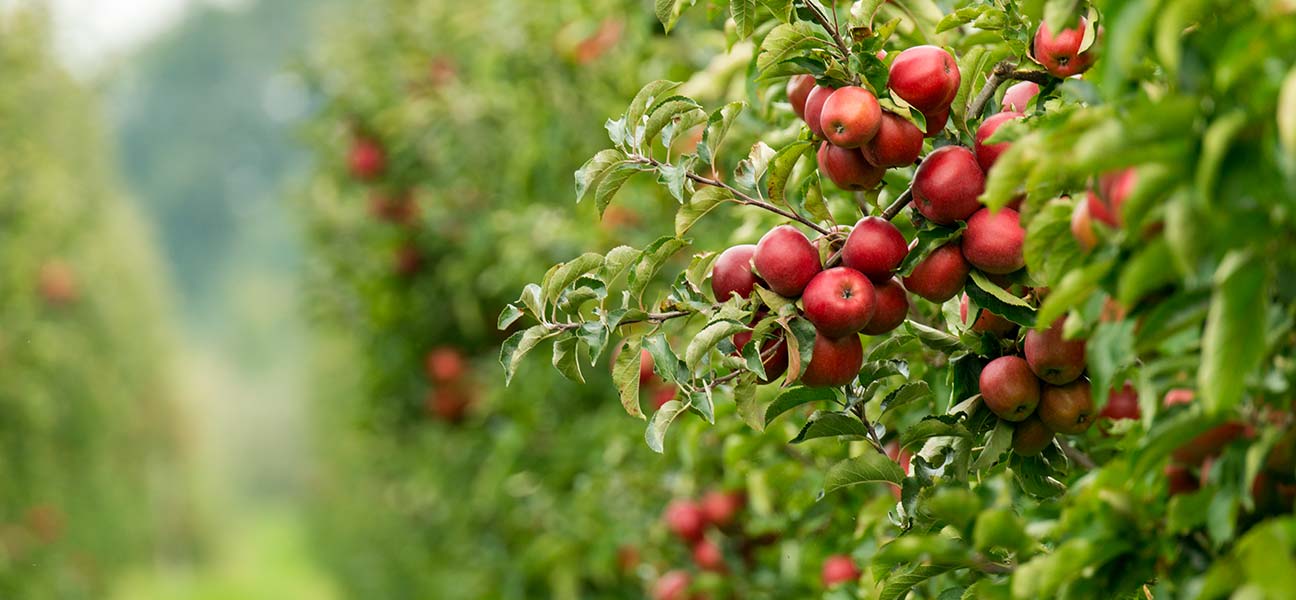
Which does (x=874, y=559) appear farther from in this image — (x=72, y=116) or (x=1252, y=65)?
(x=72, y=116)

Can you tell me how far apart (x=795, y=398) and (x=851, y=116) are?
250 mm

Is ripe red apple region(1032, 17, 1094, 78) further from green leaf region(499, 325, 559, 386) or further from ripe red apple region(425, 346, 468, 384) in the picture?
ripe red apple region(425, 346, 468, 384)

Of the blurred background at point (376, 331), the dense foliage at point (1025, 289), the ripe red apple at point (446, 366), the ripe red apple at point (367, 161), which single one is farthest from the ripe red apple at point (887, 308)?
the ripe red apple at point (367, 161)

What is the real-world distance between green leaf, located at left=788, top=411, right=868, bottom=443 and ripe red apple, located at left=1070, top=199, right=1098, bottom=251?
353mm

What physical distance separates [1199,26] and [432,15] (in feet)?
13.6

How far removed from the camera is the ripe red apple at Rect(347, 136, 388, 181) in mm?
4676

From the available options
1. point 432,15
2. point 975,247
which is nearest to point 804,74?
point 975,247

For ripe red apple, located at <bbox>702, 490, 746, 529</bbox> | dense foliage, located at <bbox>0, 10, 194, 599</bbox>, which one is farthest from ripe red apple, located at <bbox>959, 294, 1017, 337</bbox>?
dense foliage, located at <bbox>0, 10, 194, 599</bbox>

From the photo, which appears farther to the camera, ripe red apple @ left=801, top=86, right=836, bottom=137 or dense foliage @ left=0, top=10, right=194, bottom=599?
dense foliage @ left=0, top=10, right=194, bottom=599

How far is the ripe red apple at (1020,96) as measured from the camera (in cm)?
115

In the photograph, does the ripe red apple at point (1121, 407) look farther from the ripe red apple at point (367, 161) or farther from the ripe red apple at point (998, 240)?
the ripe red apple at point (367, 161)

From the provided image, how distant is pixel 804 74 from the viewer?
1.12 metres

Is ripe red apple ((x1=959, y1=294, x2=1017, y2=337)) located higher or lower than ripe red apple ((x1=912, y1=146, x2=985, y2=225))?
lower

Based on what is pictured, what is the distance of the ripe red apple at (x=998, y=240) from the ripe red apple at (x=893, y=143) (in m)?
0.09
